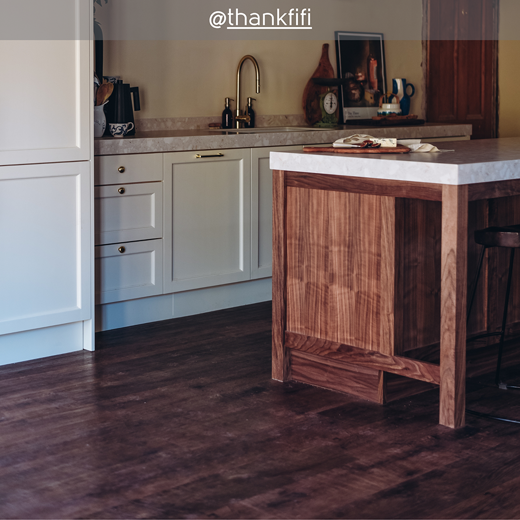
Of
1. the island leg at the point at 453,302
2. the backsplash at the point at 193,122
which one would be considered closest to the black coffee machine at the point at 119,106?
the backsplash at the point at 193,122

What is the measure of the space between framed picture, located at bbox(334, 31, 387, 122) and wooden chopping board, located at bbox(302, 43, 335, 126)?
132 mm

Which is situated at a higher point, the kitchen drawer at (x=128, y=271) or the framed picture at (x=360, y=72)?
the framed picture at (x=360, y=72)

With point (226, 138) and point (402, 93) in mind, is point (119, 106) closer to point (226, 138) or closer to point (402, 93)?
point (226, 138)

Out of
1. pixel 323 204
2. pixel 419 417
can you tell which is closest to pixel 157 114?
pixel 323 204

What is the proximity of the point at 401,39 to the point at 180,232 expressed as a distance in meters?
2.71

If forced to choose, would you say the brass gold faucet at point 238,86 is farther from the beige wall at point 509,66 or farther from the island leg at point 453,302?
the beige wall at point 509,66

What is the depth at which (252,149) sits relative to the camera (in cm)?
413

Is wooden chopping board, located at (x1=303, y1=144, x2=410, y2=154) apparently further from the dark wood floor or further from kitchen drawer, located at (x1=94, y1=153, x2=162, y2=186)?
kitchen drawer, located at (x1=94, y1=153, x2=162, y2=186)

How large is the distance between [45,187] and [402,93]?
3.17m

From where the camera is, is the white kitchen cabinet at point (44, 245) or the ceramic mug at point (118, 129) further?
the ceramic mug at point (118, 129)

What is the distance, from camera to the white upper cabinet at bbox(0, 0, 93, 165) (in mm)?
3043

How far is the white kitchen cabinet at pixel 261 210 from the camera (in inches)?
165

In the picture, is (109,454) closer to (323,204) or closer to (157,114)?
(323,204)

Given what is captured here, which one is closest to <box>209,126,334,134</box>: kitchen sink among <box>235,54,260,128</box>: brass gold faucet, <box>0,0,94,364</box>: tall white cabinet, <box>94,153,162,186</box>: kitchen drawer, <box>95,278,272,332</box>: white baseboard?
<box>235,54,260,128</box>: brass gold faucet
